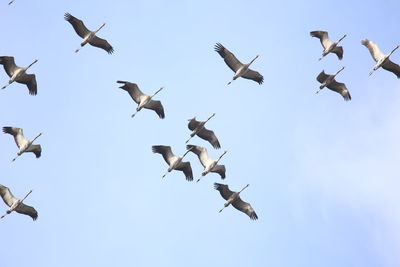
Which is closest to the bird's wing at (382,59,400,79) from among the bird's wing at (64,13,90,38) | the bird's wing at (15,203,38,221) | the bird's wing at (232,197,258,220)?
the bird's wing at (232,197,258,220)

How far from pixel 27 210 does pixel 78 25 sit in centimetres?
1039

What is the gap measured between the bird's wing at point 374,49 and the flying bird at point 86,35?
14.1 meters

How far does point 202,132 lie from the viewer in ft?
210

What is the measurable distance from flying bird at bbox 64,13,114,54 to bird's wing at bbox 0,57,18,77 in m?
3.46

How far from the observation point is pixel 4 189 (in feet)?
202

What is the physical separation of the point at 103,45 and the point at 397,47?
638 inches

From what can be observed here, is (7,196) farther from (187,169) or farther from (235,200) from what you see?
(235,200)

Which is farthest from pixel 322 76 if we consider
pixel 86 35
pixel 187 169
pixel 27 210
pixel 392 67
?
pixel 27 210

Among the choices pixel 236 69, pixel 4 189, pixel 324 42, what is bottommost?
pixel 4 189

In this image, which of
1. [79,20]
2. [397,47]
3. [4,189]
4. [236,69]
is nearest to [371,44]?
[397,47]

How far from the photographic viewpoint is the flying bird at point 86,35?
206ft

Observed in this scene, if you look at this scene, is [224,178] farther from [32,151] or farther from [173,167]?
[32,151]

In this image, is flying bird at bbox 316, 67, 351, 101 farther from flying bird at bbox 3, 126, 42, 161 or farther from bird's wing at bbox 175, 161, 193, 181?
flying bird at bbox 3, 126, 42, 161

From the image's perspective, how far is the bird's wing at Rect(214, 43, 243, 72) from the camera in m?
62.6
